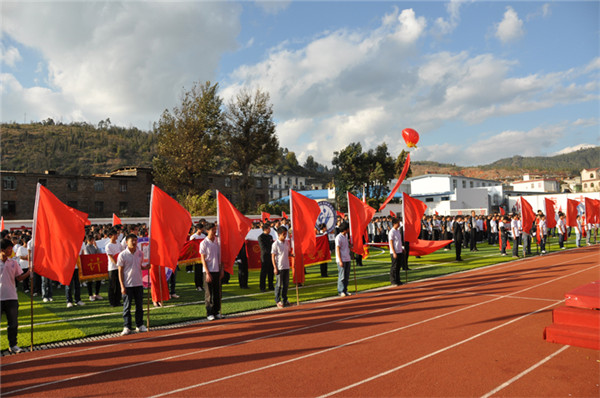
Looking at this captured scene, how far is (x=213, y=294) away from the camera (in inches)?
381

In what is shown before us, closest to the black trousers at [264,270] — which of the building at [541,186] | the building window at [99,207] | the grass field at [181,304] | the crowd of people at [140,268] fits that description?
the crowd of people at [140,268]

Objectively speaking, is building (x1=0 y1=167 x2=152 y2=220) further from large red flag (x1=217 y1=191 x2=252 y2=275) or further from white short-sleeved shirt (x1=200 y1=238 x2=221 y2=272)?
white short-sleeved shirt (x1=200 y1=238 x2=221 y2=272)

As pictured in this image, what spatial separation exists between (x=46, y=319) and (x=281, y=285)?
19.2 ft

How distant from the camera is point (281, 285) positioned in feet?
35.9

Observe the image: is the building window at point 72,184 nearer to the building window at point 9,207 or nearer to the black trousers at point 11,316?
the building window at point 9,207

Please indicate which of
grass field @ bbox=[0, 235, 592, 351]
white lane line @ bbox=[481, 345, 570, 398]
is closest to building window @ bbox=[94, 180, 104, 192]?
grass field @ bbox=[0, 235, 592, 351]

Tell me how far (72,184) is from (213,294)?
41854mm

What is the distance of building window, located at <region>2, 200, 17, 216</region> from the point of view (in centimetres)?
4053

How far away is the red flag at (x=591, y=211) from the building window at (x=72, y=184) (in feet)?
154

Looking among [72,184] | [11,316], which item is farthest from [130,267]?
[72,184]

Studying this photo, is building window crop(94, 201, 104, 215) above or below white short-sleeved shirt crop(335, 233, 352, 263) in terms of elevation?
above

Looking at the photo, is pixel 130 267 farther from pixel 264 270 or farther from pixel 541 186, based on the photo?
pixel 541 186

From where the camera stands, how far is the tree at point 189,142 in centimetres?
4162

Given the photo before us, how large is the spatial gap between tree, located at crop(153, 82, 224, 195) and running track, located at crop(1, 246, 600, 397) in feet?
111
